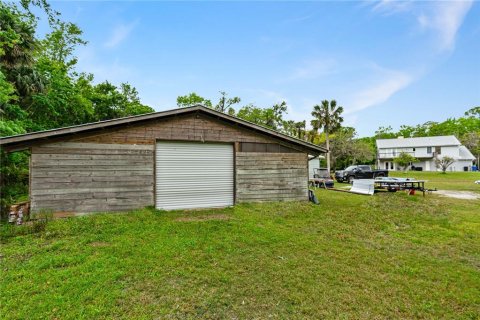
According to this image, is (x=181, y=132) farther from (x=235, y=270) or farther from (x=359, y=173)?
(x=359, y=173)

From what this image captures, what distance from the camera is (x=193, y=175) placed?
29.5 ft

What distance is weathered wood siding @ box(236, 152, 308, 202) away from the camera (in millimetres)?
9633

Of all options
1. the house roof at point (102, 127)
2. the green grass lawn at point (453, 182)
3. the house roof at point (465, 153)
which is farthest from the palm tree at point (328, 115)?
the house roof at point (465, 153)

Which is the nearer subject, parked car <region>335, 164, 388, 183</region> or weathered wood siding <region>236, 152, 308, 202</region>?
weathered wood siding <region>236, 152, 308, 202</region>

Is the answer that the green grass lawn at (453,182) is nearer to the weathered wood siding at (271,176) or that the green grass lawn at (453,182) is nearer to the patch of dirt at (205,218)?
the weathered wood siding at (271,176)

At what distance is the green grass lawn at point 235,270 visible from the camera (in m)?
2.97

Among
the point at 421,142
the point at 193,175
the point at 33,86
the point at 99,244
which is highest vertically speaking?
the point at 421,142

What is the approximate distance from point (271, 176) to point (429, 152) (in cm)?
4674

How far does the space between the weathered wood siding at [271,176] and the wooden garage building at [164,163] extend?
1.7 inches

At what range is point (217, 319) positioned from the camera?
9.07 feet

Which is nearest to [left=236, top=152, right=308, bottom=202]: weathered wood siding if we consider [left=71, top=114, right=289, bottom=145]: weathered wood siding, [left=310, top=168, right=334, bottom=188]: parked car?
[left=71, top=114, right=289, bottom=145]: weathered wood siding

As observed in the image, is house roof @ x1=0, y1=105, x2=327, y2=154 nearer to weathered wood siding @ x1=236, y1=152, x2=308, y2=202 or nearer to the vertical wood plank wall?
the vertical wood plank wall

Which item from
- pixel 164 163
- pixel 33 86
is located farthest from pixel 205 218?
pixel 33 86

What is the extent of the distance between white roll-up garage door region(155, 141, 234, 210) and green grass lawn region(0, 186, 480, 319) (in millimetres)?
1479
